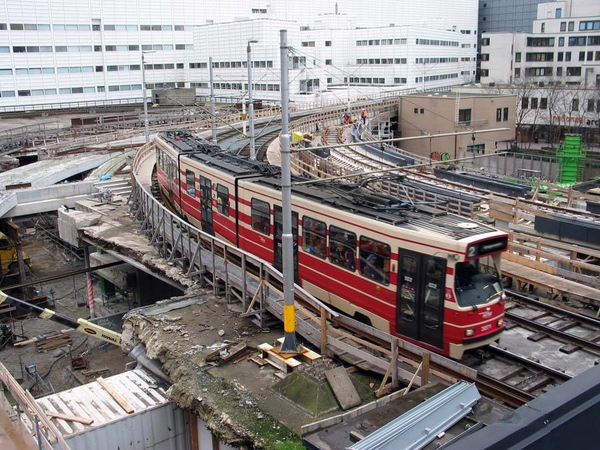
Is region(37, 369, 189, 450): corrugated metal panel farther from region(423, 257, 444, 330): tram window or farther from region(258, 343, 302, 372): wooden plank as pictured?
region(423, 257, 444, 330): tram window

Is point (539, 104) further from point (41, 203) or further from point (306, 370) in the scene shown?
point (306, 370)

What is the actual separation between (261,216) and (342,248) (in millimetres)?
3480

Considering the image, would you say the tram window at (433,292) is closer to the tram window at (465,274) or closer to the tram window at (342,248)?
the tram window at (465,274)

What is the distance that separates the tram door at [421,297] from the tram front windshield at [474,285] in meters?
0.32

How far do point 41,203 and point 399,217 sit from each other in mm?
24036

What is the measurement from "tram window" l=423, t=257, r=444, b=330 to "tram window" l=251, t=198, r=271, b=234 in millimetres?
5409

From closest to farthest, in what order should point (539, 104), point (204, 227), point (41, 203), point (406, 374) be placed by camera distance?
point (406, 374) → point (204, 227) → point (41, 203) → point (539, 104)

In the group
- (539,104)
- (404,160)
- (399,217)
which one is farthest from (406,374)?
(539,104)

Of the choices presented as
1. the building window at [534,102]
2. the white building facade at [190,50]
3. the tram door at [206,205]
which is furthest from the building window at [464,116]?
the tram door at [206,205]

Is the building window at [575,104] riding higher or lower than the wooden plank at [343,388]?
higher

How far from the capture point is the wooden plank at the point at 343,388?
10.2m

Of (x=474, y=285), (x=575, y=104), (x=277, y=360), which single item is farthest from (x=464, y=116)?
(x=277, y=360)

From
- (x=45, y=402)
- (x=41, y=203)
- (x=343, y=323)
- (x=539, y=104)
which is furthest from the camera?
(x=539, y=104)

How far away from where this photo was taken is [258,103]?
77.3 metres
